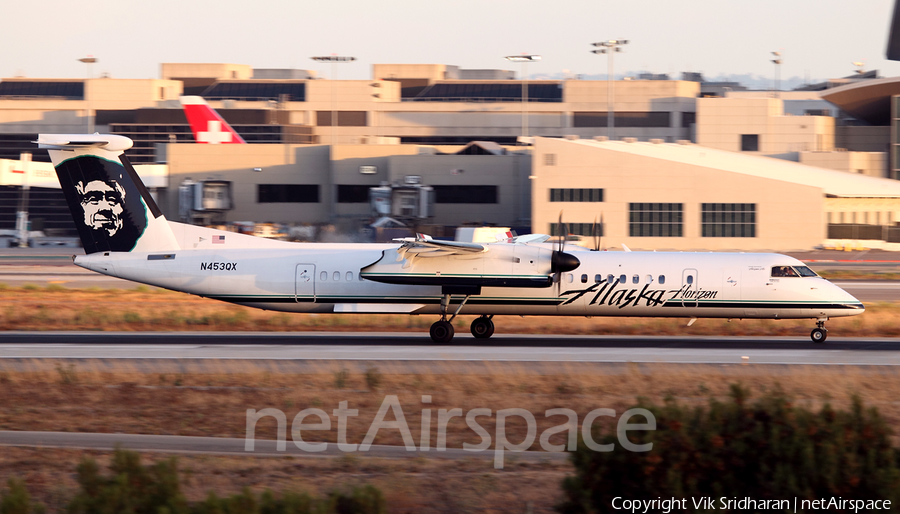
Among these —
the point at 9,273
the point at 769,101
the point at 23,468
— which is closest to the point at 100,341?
the point at 23,468

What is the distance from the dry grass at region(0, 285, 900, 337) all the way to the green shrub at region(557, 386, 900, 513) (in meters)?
17.8

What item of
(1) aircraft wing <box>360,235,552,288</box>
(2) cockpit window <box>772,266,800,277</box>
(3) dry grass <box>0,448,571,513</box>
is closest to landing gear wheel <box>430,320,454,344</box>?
(1) aircraft wing <box>360,235,552,288</box>

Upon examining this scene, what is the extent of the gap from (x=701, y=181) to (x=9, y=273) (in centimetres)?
4638

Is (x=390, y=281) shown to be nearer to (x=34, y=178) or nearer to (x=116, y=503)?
(x=116, y=503)

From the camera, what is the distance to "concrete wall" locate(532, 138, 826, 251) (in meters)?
60.8

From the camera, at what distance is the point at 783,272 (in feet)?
78.1

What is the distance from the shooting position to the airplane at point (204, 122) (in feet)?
233

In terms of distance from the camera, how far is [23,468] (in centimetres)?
1124

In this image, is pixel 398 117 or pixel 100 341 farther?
pixel 398 117

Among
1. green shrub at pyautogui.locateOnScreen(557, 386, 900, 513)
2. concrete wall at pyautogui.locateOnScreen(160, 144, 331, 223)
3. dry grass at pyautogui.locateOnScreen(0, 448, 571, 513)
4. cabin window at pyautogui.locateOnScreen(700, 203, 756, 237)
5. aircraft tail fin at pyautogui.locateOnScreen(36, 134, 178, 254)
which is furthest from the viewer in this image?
concrete wall at pyautogui.locateOnScreen(160, 144, 331, 223)
